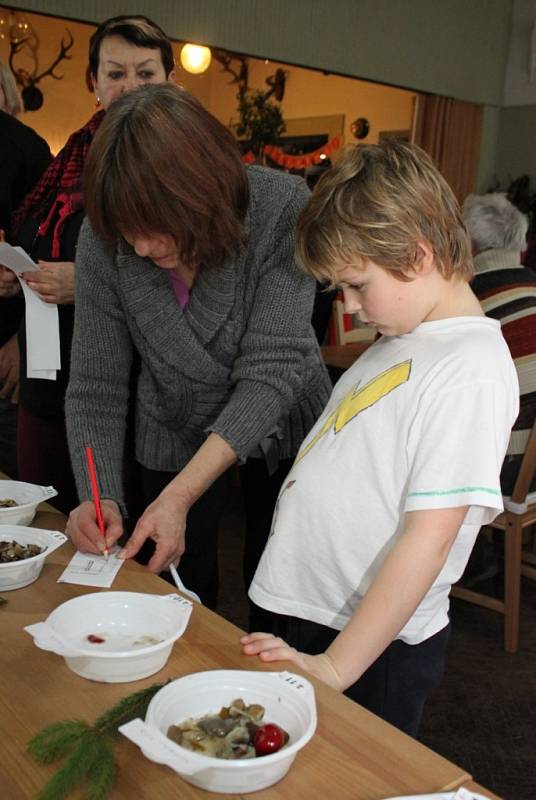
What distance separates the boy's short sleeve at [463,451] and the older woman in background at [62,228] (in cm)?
97

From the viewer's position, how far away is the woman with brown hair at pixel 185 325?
3.86ft

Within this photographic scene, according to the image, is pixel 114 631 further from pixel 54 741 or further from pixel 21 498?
pixel 21 498

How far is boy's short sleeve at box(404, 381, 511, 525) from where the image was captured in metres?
0.94

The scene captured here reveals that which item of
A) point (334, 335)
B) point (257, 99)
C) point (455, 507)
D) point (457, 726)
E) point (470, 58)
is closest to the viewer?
point (455, 507)

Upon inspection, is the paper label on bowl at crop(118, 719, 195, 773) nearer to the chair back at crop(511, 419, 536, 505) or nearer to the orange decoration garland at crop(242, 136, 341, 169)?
the chair back at crop(511, 419, 536, 505)

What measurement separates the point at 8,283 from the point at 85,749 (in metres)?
1.30

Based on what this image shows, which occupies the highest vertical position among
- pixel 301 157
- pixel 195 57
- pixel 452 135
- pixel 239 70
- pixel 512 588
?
pixel 239 70

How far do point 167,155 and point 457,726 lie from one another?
68.9 inches

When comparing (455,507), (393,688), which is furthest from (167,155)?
(393,688)

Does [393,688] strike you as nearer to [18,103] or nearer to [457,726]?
[457,726]

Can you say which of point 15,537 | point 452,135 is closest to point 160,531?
point 15,537

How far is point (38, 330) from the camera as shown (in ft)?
5.47

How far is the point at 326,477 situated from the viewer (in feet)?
3.69

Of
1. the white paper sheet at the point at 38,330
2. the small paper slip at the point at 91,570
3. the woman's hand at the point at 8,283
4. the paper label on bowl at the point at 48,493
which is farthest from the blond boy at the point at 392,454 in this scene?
the woman's hand at the point at 8,283
